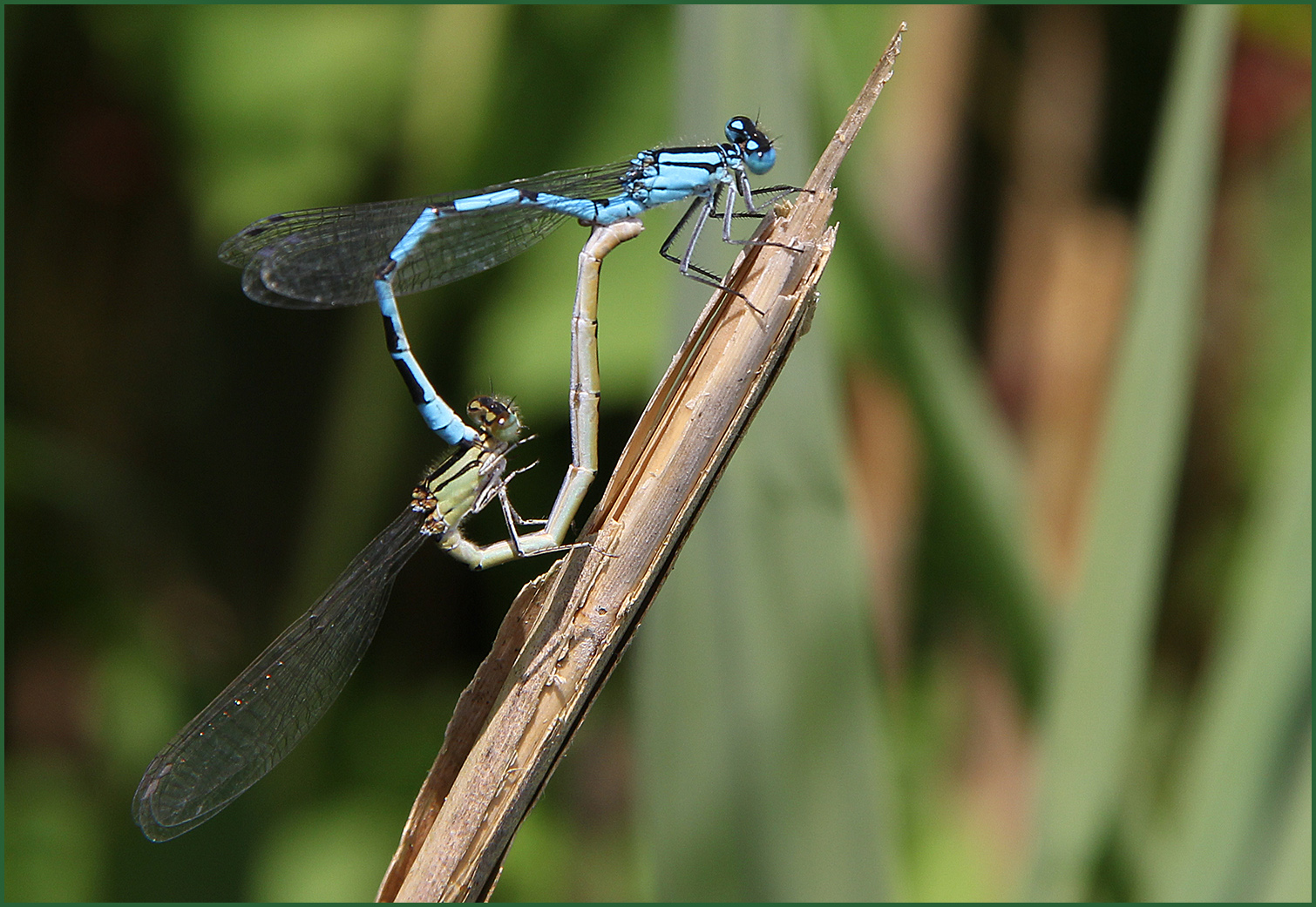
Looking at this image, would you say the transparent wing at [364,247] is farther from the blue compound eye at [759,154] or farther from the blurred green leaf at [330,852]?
the blurred green leaf at [330,852]

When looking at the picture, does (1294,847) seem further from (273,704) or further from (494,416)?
(273,704)

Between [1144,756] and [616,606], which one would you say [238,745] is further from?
[1144,756]

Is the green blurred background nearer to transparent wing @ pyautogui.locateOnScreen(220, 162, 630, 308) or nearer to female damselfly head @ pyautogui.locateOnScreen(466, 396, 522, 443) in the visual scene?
transparent wing @ pyautogui.locateOnScreen(220, 162, 630, 308)

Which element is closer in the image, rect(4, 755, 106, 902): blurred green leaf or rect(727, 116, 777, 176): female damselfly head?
rect(727, 116, 777, 176): female damselfly head

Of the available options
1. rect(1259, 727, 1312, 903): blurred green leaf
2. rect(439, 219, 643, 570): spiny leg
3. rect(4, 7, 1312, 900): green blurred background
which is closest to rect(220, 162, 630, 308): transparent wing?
rect(439, 219, 643, 570): spiny leg

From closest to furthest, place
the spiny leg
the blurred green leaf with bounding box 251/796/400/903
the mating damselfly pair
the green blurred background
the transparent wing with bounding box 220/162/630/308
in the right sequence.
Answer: the spiny leg < the mating damselfly pair < the transparent wing with bounding box 220/162/630/308 < the green blurred background < the blurred green leaf with bounding box 251/796/400/903

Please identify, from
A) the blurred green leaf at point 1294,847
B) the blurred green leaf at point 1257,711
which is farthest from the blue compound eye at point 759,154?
the blurred green leaf at point 1294,847

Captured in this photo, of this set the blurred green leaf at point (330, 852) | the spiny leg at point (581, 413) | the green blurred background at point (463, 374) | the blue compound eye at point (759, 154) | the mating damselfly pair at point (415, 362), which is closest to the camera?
the spiny leg at point (581, 413)

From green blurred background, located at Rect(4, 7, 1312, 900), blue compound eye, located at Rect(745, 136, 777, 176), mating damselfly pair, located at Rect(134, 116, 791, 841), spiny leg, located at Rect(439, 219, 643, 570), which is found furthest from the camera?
green blurred background, located at Rect(4, 7, 1312, 900)

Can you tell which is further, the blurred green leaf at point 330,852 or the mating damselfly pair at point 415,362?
the blurred green leaf at point 330,852
